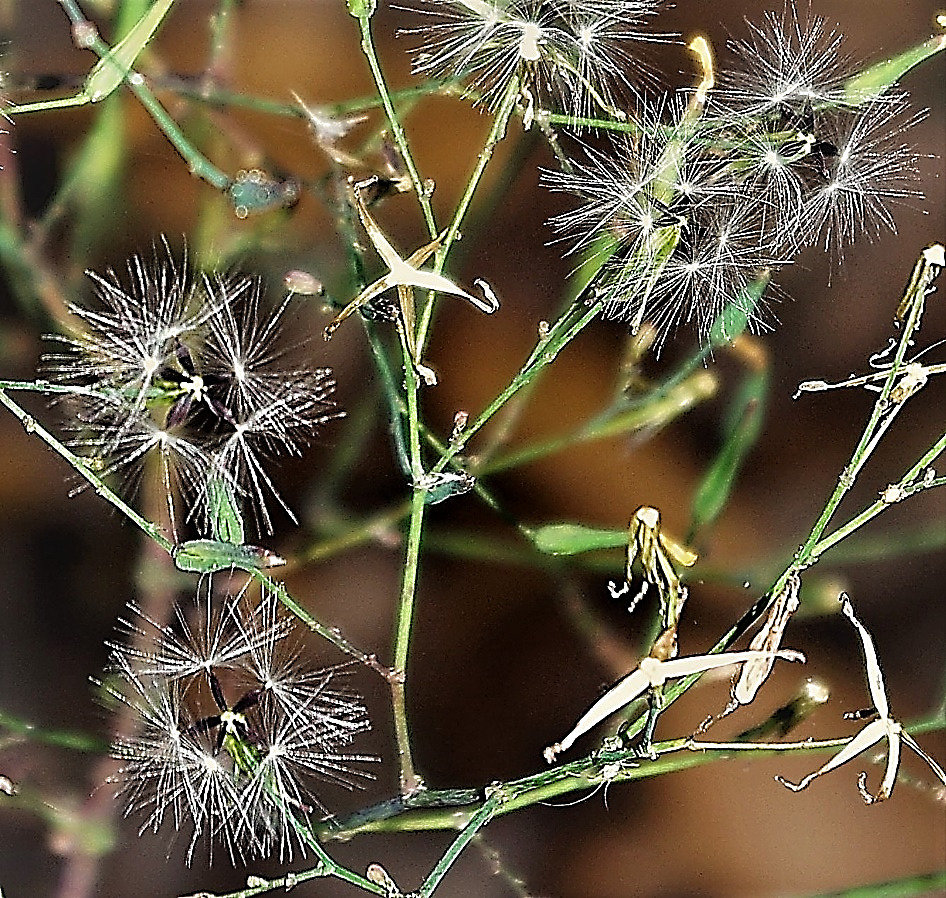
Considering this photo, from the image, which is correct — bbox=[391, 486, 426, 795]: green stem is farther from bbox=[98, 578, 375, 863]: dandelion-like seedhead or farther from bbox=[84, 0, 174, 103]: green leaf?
bbox=[84, 0, 174, 103]: green leaf

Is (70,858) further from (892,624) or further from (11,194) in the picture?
(892,624)

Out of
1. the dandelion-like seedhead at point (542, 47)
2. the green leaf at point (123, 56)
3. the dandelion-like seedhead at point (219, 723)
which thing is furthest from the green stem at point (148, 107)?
the dandelion-like seedhead at point (219, 723)

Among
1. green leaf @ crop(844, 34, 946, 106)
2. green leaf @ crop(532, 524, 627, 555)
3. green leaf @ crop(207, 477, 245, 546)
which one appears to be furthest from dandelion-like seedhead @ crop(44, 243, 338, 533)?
green leaf @ crop(844, 34, 946, 106)

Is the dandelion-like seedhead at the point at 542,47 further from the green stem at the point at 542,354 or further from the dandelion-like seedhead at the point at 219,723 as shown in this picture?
the dandelion-like seedhead at the point at 219,723

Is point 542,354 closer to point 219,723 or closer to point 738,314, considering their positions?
point 738,314

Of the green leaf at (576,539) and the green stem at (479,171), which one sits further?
the green leaf at (576,539)

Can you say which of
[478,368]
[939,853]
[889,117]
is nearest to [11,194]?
[478,368]
